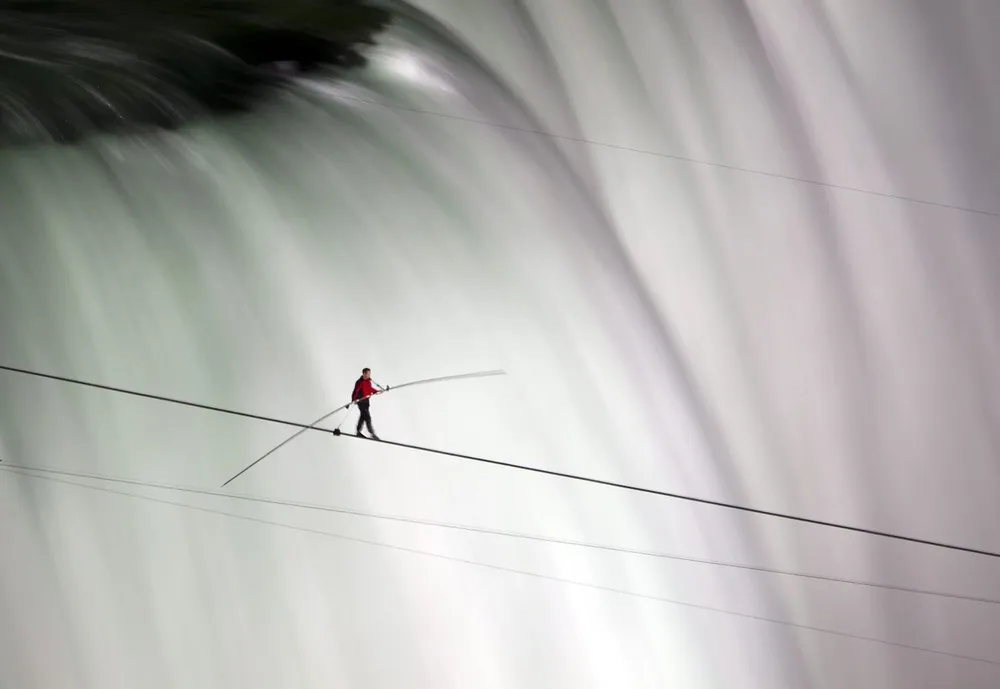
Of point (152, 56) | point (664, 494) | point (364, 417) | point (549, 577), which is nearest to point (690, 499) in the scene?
point (664, 494)

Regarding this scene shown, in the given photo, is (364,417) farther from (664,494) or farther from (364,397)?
(664,494)

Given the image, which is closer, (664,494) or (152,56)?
(664,494)

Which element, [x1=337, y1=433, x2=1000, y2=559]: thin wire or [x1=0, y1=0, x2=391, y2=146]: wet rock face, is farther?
[x1=0, y1=0, x2=391, y2=146]: wet rock face

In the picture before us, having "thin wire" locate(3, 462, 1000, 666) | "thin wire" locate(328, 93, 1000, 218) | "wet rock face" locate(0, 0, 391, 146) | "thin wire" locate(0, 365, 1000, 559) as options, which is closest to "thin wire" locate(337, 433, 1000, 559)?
"thin wire" locate(0, 365, 1000, 559)

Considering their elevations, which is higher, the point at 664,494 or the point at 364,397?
the point at 364,397

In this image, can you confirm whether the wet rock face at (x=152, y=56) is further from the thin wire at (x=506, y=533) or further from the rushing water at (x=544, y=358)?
the thin wire at (x=506, y=533)

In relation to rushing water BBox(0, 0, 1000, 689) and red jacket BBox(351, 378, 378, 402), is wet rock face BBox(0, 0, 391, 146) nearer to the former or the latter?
rushing water BBox(0, 0, 1000, 689)
